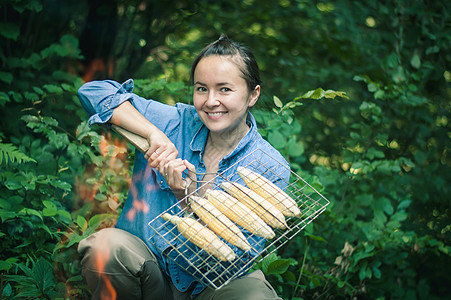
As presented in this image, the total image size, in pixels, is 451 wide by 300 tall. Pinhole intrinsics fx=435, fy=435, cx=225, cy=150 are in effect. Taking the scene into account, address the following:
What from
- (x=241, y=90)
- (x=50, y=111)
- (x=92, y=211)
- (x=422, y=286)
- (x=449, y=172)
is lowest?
(x=422, y=286)

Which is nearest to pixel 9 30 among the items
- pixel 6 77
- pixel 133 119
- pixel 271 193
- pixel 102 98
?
pixel 6 77

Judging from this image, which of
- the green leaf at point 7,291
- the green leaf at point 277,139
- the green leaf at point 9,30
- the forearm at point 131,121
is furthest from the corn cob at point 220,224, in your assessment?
the green leaf at point 9,30

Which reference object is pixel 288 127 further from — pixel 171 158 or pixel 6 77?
pixel 6 77

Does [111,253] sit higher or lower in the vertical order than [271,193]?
lower

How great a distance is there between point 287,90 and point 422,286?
2.82 metres

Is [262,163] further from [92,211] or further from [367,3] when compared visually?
[367,3]

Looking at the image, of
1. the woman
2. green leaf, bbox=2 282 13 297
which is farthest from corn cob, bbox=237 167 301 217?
green leaf, bbox=2 282 13 297

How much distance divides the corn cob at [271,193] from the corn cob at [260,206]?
0.04 meters

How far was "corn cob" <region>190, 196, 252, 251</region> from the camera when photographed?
201cm

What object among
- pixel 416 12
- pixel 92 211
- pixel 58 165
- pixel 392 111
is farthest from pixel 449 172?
pixel 58 165

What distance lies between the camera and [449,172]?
414 cm

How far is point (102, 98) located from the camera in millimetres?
2512

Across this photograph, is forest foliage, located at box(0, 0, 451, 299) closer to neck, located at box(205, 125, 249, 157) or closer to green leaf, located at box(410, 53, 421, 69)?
green leaf, located at box(410, 53, 421, 69)

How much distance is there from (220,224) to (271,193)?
0.35 m
